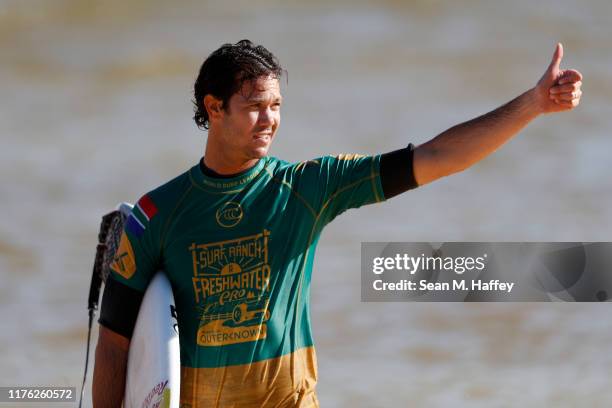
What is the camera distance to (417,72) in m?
14.2

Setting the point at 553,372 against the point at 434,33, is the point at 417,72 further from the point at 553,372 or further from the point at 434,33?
the point at 553,372

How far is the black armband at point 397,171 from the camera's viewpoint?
335 cm

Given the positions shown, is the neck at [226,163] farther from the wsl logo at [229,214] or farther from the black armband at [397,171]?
the black armband at [397,171]

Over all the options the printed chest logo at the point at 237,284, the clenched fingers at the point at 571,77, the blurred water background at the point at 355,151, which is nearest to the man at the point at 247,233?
the printed chest logo at the point at 237,284

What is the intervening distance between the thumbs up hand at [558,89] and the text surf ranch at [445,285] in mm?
4331

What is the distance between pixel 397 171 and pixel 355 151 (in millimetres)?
8273

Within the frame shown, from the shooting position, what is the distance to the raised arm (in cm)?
316

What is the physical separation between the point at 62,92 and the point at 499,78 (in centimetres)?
509

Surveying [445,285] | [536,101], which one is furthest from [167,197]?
[445,285]

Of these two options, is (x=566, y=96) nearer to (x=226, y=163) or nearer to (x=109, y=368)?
(x=226, y=163)

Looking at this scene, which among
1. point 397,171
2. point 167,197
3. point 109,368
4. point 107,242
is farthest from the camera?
point 107,242

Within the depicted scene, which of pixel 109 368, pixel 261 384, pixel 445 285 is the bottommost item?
pixel 261 384

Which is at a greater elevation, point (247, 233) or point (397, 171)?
point (397, 171)

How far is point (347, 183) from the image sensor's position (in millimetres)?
3424
